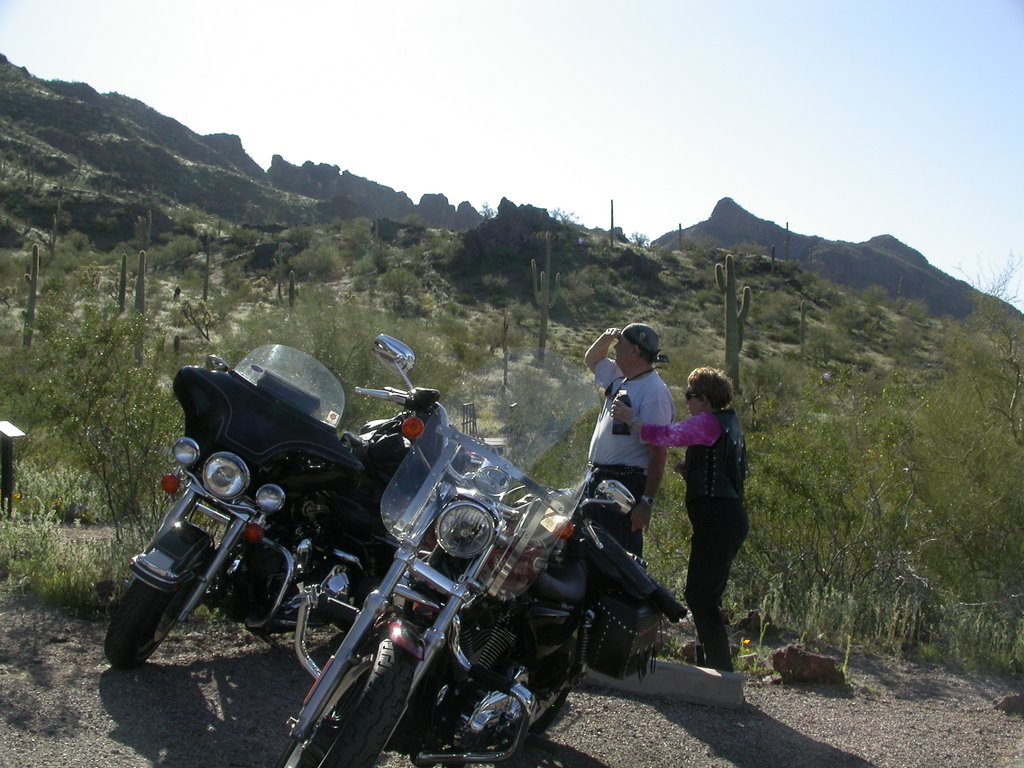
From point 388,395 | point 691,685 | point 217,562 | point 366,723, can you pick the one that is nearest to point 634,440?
point 691,685

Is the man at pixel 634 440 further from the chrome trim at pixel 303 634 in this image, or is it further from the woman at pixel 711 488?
the chrome trim at pixel 303 634

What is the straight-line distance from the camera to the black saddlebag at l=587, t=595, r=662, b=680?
3809 mm

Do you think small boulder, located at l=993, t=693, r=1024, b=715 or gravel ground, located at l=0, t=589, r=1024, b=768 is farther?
small boulder, located at l=993, t=693, r=1024, b=715

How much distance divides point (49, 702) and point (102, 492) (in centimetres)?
320

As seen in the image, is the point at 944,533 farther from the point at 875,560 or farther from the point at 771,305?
the point at 771,305

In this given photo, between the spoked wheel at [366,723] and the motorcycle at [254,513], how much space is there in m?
1.06

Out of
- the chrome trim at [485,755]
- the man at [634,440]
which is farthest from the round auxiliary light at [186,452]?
the man at [634,440]

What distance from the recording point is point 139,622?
4.46 m

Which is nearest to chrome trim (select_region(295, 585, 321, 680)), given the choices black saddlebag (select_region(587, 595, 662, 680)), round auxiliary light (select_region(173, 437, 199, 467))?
round auxiliary light (select_region(173, 437, 199, 467))

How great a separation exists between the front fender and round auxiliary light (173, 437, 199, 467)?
0.94 ft

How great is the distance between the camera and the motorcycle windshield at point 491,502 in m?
3.42

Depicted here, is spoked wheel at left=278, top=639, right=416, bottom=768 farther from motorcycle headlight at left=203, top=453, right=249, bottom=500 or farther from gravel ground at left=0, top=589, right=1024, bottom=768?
motorcycle headlight at left=203, top=453, right=249, bottom=500

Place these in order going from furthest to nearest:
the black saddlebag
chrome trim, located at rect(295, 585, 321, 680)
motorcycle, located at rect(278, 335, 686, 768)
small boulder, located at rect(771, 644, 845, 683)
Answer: small boulder, located at rect(771, 644, 845, 683), the black saddlebag, chrome trim, located at rect(295, 585, 321, 680), motorcycle, located at rect(278, 335, 686, 768)

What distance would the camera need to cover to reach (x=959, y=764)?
4484 mm
